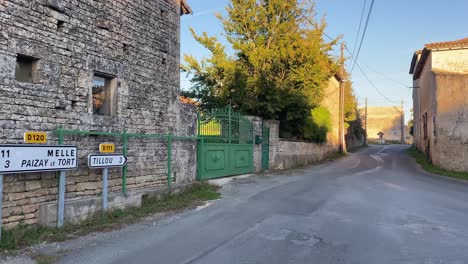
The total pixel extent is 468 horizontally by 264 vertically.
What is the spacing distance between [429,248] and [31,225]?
6.45m

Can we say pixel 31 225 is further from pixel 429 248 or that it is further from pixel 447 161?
pixel 447 161

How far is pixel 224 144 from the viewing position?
46.6 ft

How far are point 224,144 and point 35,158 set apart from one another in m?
8.49

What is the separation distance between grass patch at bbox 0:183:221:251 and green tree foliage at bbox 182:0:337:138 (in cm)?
844

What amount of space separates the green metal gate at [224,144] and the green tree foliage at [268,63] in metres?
2.78

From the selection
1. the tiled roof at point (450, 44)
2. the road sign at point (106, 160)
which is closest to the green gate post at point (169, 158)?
the road sign at point (106, 160)

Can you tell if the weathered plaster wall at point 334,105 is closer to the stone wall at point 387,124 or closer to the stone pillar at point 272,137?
the stone pillar at point 272,137

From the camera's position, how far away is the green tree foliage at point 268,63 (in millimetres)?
18562

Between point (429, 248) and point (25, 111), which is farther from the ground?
point (25, 111)

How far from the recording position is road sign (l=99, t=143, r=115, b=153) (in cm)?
789

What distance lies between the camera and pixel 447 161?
18.9 metres

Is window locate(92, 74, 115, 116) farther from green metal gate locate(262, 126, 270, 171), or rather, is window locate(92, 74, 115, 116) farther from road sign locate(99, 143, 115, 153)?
green metal gate locate(262, 126, 270, 171)

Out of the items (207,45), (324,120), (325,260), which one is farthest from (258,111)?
(325,260)

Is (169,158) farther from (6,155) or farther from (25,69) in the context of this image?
(6,155)
